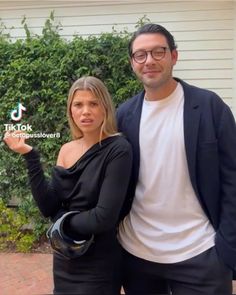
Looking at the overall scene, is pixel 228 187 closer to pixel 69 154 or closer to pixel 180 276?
pixel 180 276

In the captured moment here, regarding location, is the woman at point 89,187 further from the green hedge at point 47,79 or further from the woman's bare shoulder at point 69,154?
the green hedge at point 47,79

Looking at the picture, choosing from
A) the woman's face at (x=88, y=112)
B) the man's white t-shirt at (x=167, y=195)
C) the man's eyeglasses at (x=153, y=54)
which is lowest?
the man's white t-shirt at (x=167, y=195)

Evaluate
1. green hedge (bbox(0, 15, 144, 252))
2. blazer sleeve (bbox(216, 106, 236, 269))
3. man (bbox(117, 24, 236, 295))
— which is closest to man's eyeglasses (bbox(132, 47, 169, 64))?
man (bbox(117, 24, 236, 295))

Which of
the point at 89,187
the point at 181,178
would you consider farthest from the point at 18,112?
the point at 181,178

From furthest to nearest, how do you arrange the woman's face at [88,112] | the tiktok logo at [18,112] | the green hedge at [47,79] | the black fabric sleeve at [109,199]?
the tiktok logo at [18,112]
the green hedge at [47,79]
the woman's face at [88,112]
the black fabric sleeve at [109,199]

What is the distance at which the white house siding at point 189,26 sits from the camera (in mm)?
5281

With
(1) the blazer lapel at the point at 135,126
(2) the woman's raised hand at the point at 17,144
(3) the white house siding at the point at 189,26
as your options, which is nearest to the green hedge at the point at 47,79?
(3) the white house siding at the point at 189,26

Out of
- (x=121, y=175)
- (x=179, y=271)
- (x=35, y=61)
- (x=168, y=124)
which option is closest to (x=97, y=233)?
(x=121, y=175)

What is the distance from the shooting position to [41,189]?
6.46 ft

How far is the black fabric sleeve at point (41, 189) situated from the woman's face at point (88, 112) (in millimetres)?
288

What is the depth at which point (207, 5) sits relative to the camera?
5297 mm

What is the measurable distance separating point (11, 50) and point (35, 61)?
40cm

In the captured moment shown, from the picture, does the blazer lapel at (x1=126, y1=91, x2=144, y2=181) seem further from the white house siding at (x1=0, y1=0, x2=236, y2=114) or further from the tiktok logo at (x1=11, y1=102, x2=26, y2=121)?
the tiktok logo at (x1=11, y1=102, x2=26, y2=121)

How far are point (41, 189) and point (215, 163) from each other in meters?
0.81
